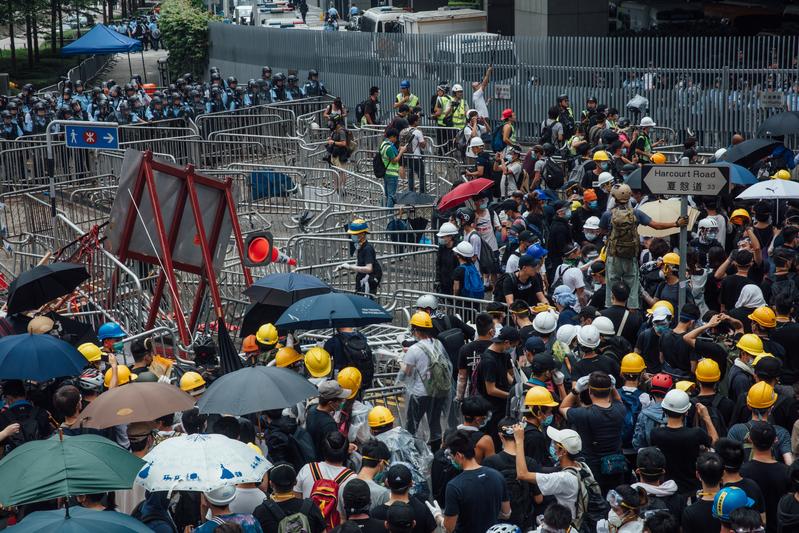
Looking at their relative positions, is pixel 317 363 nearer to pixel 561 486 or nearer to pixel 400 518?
pixel 561 486

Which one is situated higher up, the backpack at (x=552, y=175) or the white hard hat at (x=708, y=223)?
the backpack at (x=552, y=175)

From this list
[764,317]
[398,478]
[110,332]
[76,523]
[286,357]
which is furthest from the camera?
[110,332]

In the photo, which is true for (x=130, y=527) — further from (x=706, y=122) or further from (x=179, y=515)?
(x=706, y=122)

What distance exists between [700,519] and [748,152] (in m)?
10.1

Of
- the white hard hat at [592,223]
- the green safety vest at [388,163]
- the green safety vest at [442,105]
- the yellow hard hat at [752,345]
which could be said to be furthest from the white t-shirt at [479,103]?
the yellow hard hat at [752,345]

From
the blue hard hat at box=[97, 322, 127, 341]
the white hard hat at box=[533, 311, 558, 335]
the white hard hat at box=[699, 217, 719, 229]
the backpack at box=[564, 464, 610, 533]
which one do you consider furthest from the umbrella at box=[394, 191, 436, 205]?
the backpack at box=[564, 464, 610, 533]

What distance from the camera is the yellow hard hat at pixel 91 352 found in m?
11.3

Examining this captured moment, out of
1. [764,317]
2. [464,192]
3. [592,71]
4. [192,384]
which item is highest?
[592,71]

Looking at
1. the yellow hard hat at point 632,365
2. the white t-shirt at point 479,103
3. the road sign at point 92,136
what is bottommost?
the yellow hard hat at point 632,365

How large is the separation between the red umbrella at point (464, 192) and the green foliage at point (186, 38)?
2783 centimetres

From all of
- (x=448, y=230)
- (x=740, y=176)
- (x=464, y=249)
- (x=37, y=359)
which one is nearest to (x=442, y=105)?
(x=740, y=176)

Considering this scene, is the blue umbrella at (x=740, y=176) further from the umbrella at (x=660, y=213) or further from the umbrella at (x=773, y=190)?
the umbrella at (x=660, y=213)

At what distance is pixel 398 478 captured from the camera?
778cm

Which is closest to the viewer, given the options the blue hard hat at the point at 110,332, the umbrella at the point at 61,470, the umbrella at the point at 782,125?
the umbrella at the point at 61,470
